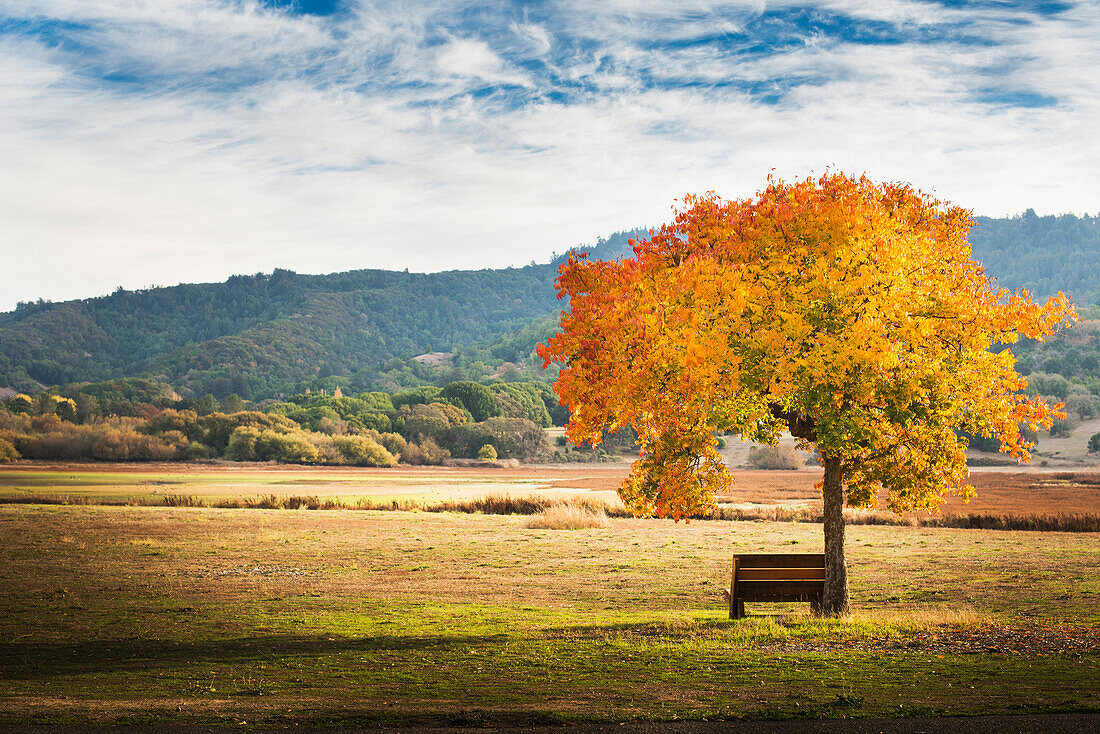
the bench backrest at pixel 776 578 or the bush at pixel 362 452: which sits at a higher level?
the bench backrest at pixel 776 578

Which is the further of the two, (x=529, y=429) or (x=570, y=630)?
(x=529, y=429)

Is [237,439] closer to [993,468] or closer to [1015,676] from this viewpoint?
[993,468]

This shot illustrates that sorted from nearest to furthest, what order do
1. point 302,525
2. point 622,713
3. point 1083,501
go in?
point 622,713 → point 302,525 → point 1083,501

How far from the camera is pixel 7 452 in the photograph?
12744 cm

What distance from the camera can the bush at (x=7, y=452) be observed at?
4958 inches

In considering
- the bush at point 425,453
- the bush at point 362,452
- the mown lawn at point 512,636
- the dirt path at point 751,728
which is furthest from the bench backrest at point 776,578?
the bush at point 425,453

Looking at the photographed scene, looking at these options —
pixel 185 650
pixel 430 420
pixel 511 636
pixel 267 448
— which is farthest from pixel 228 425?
pixel 511 636

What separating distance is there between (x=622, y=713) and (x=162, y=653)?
8963mm

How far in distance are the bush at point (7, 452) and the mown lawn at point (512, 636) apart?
349 feet

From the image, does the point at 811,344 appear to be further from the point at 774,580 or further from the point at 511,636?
the point at 511,636

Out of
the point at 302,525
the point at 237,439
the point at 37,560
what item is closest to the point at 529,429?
the point at 237,439

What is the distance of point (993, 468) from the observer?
115m

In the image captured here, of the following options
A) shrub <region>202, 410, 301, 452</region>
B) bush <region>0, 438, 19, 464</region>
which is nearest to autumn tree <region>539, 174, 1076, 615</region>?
bush <region>0, 438, 19, 464</region>

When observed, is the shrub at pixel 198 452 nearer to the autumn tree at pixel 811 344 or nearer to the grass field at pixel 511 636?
the grass field at pixel 511 636
